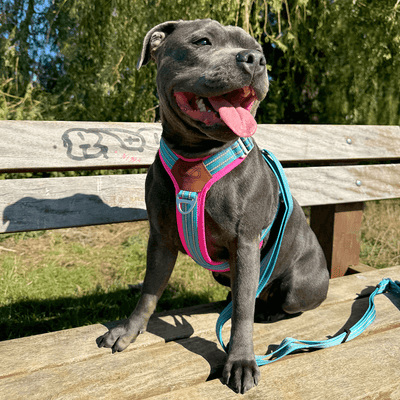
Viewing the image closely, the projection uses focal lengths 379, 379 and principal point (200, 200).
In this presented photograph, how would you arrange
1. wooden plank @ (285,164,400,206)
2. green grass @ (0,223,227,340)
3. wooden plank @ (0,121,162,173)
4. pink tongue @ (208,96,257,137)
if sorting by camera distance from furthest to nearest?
wooden plank @ (285,164,400,206) < green grass @ (0,223,227,340) < wooden plank @ (0,121,162,173) < pink tongue @ (208,96,257,137)

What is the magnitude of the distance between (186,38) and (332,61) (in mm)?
3568

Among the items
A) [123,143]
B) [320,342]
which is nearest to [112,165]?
[123,143]

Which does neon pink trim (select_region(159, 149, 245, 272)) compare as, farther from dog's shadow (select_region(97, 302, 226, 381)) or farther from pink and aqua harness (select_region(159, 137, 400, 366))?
dog's shadow (select_region(97, 302, 226, 381))

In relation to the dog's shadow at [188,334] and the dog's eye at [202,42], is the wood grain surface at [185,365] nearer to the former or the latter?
the dog's shadow at [188,334]

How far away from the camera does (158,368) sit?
1.52 meters

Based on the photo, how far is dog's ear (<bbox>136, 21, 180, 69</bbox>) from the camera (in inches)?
64.6

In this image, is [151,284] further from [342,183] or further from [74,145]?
[342,183]

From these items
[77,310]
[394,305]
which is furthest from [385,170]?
[77,310]

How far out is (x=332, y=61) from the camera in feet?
14.9

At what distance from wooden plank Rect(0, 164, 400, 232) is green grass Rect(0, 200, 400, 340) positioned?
0.81m

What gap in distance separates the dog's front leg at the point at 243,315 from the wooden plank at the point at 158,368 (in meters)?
0.07

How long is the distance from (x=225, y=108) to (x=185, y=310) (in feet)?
3.82

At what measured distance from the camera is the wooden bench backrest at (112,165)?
2121 millimetres

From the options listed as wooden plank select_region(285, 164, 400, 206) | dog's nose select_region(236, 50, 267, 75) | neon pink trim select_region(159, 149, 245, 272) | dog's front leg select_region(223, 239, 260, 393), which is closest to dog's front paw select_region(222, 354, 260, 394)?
dog's front leg select_region(223, 239, 260, 393)
